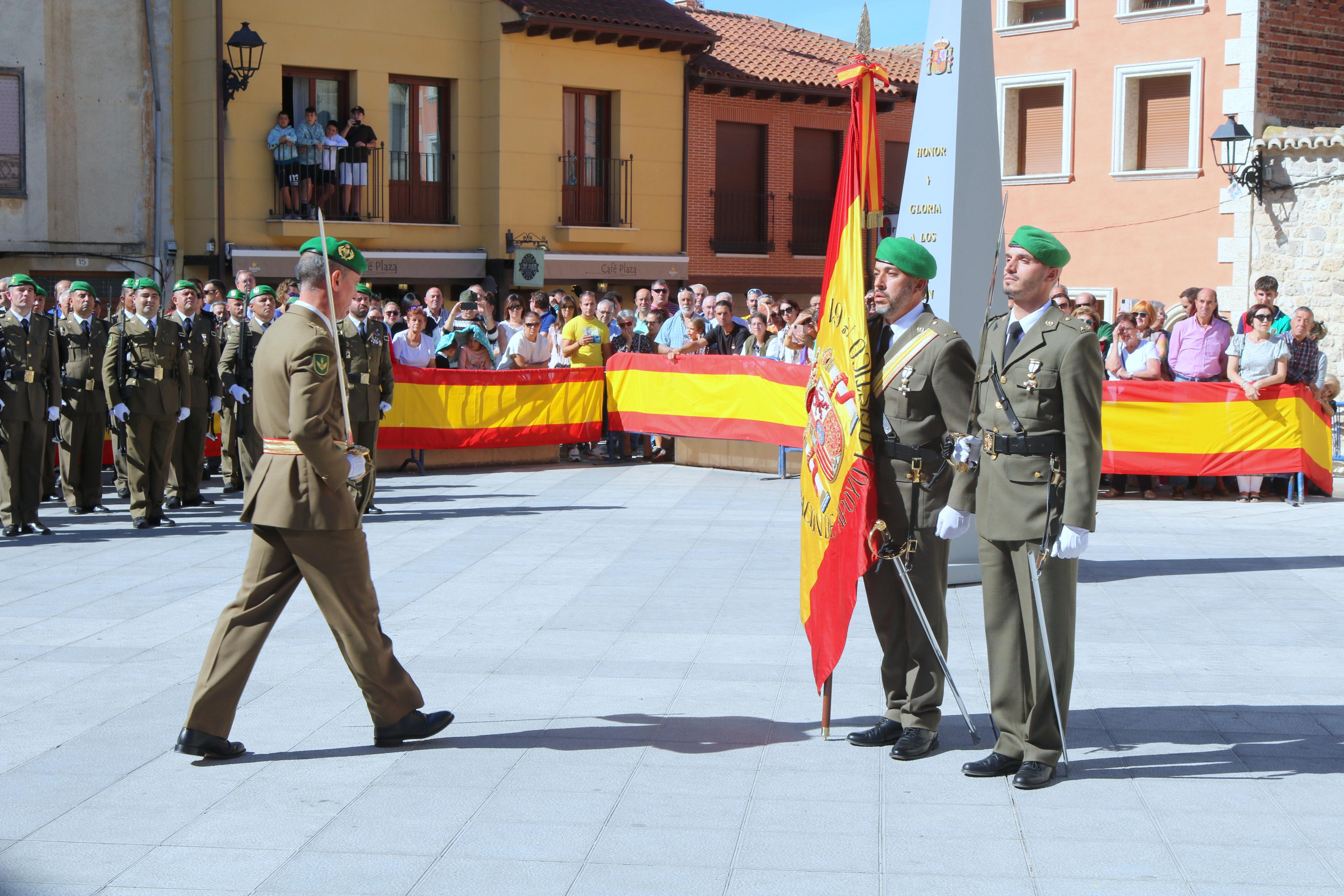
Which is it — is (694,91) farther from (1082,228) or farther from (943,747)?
(943,747)

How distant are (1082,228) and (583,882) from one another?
23565 mm

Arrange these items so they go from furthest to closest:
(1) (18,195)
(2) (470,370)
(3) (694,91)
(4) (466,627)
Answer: (3) (694,91) < (1) (18,195) < (2) (470,370) < (4) (466,627)

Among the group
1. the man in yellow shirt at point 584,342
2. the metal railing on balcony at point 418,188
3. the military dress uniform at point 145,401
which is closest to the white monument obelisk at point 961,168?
the military dress uniform at point 145,401

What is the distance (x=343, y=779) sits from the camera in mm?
5547

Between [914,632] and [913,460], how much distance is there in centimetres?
74

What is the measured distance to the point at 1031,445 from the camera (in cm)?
555

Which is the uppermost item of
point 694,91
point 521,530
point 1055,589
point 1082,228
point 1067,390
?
point 694,91

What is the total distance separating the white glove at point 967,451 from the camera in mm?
5660

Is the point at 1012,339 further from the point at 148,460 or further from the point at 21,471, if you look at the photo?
the point at 21,471

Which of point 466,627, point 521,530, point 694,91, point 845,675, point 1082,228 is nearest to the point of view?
point 845,675

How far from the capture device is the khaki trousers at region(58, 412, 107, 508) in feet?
41.9

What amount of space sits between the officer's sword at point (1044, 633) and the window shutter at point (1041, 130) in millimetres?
22571

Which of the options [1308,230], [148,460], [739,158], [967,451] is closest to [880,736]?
[967,451]

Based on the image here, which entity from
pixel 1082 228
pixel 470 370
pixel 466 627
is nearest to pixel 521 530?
pixel 466 627
